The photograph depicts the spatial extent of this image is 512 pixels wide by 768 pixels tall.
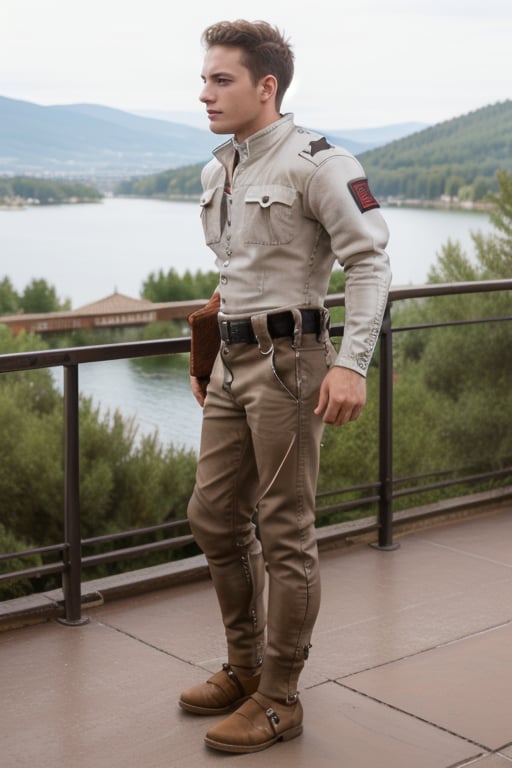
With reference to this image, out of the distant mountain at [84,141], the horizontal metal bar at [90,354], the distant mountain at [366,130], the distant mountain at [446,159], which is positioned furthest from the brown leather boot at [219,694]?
the distant mountain at [366,130]

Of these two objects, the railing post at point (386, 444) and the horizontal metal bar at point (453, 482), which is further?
the horizontal metal bar at point (453, 482)

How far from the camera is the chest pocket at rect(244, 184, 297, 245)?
2312 millimetres

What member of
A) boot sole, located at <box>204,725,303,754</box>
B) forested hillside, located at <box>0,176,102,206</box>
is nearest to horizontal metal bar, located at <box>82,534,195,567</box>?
boot sole, located at <box>204,725,303,754</box>

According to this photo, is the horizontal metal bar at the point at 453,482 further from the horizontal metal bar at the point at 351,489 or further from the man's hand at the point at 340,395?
the man's hand at the point at 340,395

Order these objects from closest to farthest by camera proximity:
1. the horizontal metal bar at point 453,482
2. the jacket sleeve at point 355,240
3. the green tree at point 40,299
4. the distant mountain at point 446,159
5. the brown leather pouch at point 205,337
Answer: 1. the jacket sleeve at point 355,240
2. the brown leather pouch at point 205,337
3. the horizontal metal bar at point 453,482
4. the green tree at point 40,299
5. the distant mountain at point 446,159

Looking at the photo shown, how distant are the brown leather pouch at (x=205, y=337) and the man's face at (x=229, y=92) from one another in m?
0.45

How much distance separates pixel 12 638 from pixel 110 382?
0.93 m

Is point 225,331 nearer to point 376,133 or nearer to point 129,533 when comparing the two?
point 129,533

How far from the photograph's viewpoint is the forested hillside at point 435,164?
12.8 metres

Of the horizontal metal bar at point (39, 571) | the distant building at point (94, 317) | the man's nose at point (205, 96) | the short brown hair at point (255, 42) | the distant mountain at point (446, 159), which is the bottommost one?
the horizontal metal bar at point (39, 571)

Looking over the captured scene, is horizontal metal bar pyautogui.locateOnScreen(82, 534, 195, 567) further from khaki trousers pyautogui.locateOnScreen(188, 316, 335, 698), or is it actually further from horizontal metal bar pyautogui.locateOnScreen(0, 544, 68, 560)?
khaki trousers pyautogui.locateOnScreen(188, 316, 335, 698)

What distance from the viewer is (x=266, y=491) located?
242 cm

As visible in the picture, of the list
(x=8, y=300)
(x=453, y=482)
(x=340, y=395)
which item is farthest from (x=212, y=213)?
(x=8, y=300)

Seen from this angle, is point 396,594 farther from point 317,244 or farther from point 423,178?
point 423,178
